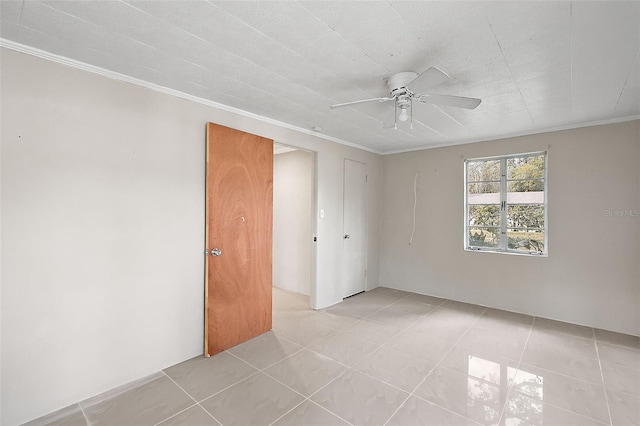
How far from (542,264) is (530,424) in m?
2.49

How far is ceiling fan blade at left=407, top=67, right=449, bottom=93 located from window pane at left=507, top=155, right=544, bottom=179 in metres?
2.81

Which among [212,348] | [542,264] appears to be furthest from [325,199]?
[542,264]

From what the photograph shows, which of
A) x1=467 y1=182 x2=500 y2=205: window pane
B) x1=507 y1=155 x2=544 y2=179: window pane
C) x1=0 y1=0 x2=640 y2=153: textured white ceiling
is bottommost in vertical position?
x1=467 y1=182 x2=500 y2=205: window pane

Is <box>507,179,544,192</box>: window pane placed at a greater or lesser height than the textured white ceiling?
lesser

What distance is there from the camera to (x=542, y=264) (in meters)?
3.77

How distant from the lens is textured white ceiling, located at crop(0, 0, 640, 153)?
1.54 metres

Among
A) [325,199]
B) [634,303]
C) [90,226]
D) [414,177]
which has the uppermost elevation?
[414,177]

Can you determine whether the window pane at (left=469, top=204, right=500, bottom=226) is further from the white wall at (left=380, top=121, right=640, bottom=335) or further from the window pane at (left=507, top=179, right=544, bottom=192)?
the window pane at (left=507, top=179, right=544, bottom=192)

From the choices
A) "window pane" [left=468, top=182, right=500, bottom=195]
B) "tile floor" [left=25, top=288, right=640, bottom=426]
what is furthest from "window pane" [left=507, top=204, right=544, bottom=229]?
"tile floor" [left=25, top=288, right=640, bottom=426]

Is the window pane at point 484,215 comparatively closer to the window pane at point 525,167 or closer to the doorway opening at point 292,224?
the window pane at point 525,167

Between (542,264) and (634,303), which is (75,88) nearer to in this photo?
(542,264)

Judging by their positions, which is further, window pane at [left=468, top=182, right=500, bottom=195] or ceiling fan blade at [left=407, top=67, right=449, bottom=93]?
window pane at [left=468, top=182, right=500, bottom=195]

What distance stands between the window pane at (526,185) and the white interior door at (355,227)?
207 centimetres

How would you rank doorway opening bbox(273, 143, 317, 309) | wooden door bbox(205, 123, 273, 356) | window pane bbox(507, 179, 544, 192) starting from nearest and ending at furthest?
1. wooden door bbox(205, 123, 273, 356)
2. window pane bbox(507, 179, 544, 192)
3. doorway opening bbox(273, 143, 317, 309)
